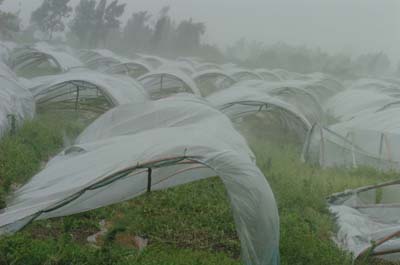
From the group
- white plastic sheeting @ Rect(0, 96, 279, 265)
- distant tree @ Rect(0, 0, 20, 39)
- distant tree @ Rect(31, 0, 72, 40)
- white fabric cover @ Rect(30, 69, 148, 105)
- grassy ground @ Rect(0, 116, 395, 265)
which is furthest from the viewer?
distant tree @ Rect(31, 0, 72, 40)

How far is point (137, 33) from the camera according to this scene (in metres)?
53.4

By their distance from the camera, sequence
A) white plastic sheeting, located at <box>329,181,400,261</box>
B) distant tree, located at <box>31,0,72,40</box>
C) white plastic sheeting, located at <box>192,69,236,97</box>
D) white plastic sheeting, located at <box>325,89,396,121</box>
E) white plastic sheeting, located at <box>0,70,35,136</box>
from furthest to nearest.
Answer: distant tree, located at <box>31,0,72,40</box> < white plastic sheeting, located at <box>192,69,236,97</box> < white plastic sheeting, located at <box>325,89,396,121</box> < white plastic sheeting, located at <box>0,70,35,136</box> < white plastic sheeting, located at <box>329,181,400,261</box>

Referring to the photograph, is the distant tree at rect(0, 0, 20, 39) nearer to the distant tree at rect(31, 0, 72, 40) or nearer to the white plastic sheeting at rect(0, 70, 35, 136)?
the distant tree at rect(31, 0, 72, 40)

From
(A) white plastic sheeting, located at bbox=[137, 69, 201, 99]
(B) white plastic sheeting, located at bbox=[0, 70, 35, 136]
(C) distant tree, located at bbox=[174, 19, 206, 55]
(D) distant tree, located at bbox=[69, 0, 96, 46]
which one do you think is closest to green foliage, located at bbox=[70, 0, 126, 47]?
(D) distant tree, located at bbox=[69, 0, 96, 46]

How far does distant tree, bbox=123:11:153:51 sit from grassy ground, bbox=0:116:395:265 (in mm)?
42291

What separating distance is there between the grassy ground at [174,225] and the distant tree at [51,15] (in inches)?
1533

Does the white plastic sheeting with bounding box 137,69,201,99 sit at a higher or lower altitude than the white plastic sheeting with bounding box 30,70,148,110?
lower

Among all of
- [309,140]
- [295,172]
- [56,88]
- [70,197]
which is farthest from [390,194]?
[56,88]

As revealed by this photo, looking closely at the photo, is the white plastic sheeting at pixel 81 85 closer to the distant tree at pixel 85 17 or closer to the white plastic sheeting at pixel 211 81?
the white plastic sheeting at pixel 211 81

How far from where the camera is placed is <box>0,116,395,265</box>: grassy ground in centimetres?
567

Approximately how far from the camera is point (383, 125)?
1317 centimetres

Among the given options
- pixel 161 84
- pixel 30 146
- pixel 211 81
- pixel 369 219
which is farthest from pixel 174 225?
pixel 211 81

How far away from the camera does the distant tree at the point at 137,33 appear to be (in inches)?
2056

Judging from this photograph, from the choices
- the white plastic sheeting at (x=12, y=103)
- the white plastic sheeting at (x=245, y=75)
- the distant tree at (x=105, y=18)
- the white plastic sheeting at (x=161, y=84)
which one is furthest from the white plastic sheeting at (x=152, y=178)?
the distant tree at (x=105, y=18)
